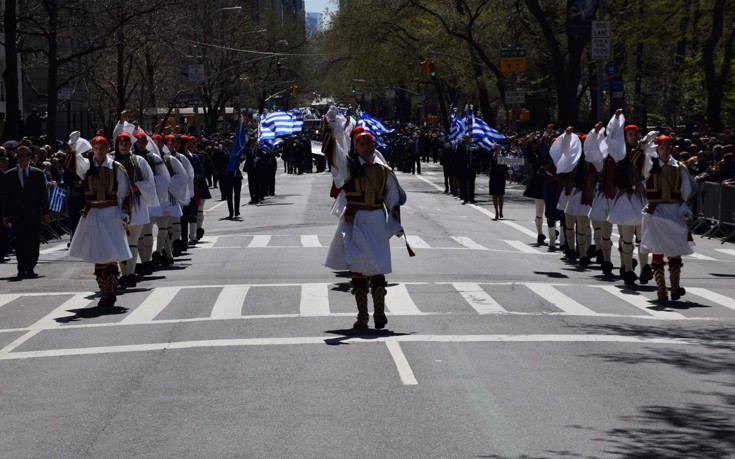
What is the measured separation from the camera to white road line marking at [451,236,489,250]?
25.2 metres

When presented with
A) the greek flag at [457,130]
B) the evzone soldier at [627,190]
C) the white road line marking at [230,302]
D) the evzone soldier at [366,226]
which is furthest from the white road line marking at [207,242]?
the greek flag at [457,130]

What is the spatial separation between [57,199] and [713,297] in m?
16.1

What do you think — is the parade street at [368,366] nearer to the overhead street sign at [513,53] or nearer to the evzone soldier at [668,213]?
the evzone soldier at [668,213]

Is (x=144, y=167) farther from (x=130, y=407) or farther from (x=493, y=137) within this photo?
(x=493, y=137)

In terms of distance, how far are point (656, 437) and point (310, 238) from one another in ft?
62.5

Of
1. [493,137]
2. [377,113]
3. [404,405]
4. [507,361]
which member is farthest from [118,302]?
[377,113]

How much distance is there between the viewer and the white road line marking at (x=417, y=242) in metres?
25.2

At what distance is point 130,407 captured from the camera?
9.71 meters

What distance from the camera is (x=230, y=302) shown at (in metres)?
16.3

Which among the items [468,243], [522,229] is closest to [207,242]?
[468,243]

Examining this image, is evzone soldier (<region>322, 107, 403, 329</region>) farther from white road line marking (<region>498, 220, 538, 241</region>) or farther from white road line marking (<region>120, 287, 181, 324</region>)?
white road line marking (<region>498, 220, 538, 241</region>)

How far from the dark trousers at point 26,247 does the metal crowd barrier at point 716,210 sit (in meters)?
13.8

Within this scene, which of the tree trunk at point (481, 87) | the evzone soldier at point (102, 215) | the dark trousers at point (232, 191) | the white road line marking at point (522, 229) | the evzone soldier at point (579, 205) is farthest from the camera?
the tree trunk at point (481, 87)

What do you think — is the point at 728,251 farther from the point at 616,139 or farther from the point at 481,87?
the point at 481,87
